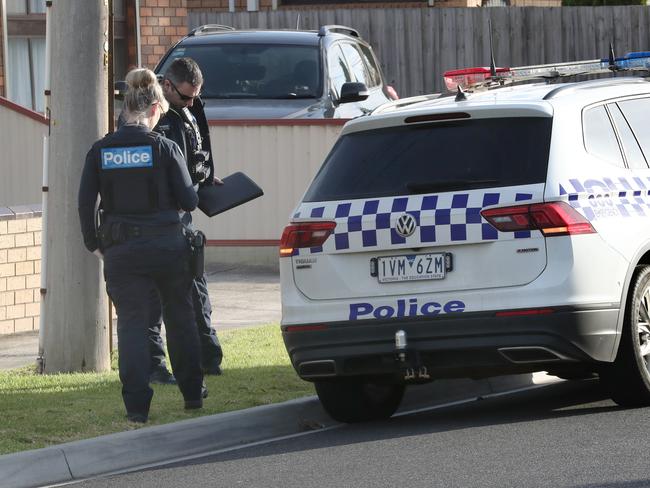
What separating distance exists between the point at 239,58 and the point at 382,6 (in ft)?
29.0

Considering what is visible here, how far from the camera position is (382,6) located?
25.0 metres

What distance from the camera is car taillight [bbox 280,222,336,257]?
849 cm

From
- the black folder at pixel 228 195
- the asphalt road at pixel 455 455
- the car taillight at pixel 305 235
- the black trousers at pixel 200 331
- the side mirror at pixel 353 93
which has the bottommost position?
the asphalt road at pixel 455 455

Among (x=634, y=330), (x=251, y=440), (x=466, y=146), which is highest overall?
(x=466, y=146)

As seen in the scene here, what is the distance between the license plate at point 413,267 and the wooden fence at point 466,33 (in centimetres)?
1501

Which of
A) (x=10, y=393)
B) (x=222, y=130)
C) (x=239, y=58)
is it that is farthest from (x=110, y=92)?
(x=239, y=58)

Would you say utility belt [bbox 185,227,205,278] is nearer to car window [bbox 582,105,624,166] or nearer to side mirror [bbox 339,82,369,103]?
car window [bbox 582,105,624,166]

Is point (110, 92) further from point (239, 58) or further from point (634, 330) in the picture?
point (239, 58)

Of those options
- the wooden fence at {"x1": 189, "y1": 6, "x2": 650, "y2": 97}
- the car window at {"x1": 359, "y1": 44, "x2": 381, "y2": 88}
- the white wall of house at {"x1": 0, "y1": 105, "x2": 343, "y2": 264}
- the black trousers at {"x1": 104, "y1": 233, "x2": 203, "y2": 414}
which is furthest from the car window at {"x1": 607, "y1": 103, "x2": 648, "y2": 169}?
the wooden fence at {"x1": 189, "y1": 6, "x2": 650, "y2": 97}

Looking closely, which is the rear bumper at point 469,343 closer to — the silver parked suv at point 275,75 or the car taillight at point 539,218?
the car taillight at point 539,218

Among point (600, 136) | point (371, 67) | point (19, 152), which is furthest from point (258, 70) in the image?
point (600, 136)

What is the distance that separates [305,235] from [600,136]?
1.57m

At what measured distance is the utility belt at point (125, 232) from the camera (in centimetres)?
856

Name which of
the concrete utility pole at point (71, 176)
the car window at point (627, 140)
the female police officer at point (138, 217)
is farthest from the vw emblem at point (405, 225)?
the concrete utility pole at point (71, 176)
